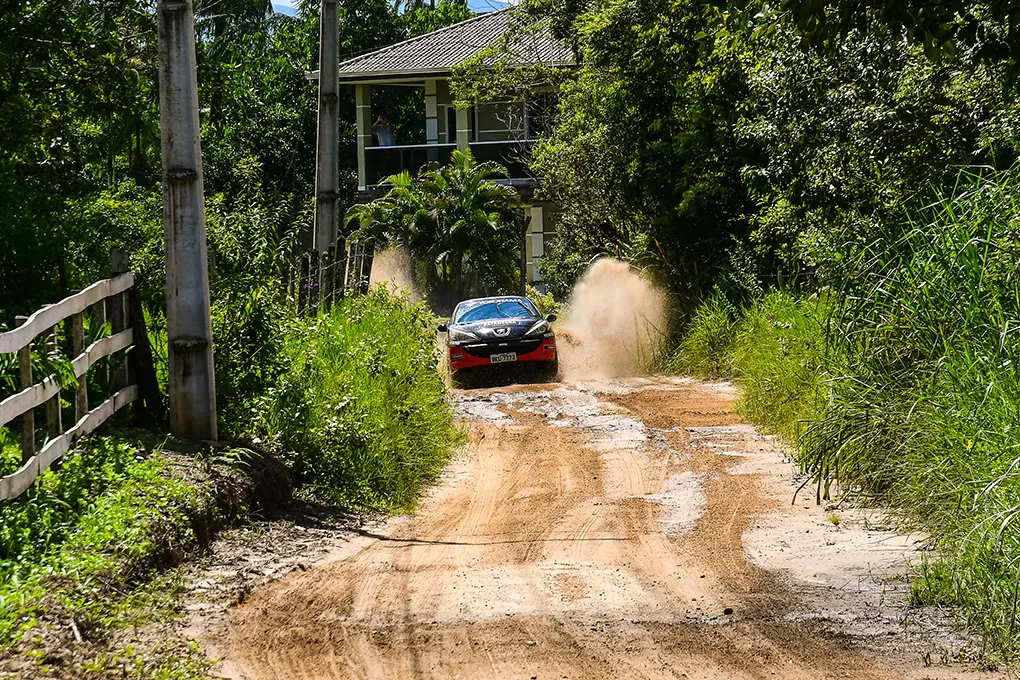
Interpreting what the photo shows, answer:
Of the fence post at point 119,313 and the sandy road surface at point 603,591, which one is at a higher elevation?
the fence post at point 119,313

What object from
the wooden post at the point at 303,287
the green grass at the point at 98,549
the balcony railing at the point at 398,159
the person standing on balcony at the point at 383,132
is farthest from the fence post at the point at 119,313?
the person standing on balcony at the point at 383,132

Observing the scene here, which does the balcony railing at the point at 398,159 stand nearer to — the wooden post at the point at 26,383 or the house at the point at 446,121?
the house at the point at 446,121

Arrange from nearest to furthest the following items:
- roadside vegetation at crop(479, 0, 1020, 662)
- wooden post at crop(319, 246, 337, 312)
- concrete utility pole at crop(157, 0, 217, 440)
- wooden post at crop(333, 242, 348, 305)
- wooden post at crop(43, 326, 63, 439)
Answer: roadside vegetation at crop(479, 0, 1020, 662) → wooden post at crop(43, 326, 63, 439) → concrete utility pole at crop(157, 0, 217, 440) → wooden post at crop(319, 246, 337, 312) → wooden post at crop(333, 242, 348, 305)

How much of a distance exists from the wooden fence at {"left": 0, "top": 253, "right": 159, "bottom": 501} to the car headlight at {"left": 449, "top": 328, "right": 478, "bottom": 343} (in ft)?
36.4

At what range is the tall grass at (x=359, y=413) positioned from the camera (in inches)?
398

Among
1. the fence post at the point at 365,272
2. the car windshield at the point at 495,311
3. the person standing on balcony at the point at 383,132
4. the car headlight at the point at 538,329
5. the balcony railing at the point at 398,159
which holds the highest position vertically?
the person standing on balcony at the point at 383,132

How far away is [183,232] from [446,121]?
29851 mm

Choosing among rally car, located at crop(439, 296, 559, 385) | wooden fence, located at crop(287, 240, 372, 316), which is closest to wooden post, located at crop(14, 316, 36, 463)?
wooden fence, located at crop(287, 240, 372, 316)

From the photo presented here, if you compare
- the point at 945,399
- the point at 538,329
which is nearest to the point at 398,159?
the point at 538,329

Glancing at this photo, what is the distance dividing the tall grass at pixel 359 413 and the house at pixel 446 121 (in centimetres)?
1818

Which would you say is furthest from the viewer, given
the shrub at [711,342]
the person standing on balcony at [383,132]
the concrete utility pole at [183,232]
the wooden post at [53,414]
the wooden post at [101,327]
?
the person standing on balcony at [383,132]

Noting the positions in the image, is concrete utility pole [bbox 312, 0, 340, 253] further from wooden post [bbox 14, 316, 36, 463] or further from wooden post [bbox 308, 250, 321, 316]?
wooden post [bbox 14, 316, 36, 463]

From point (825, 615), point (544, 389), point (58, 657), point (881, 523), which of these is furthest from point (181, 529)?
point (544, 389)

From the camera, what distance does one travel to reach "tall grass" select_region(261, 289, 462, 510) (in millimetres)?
10109
